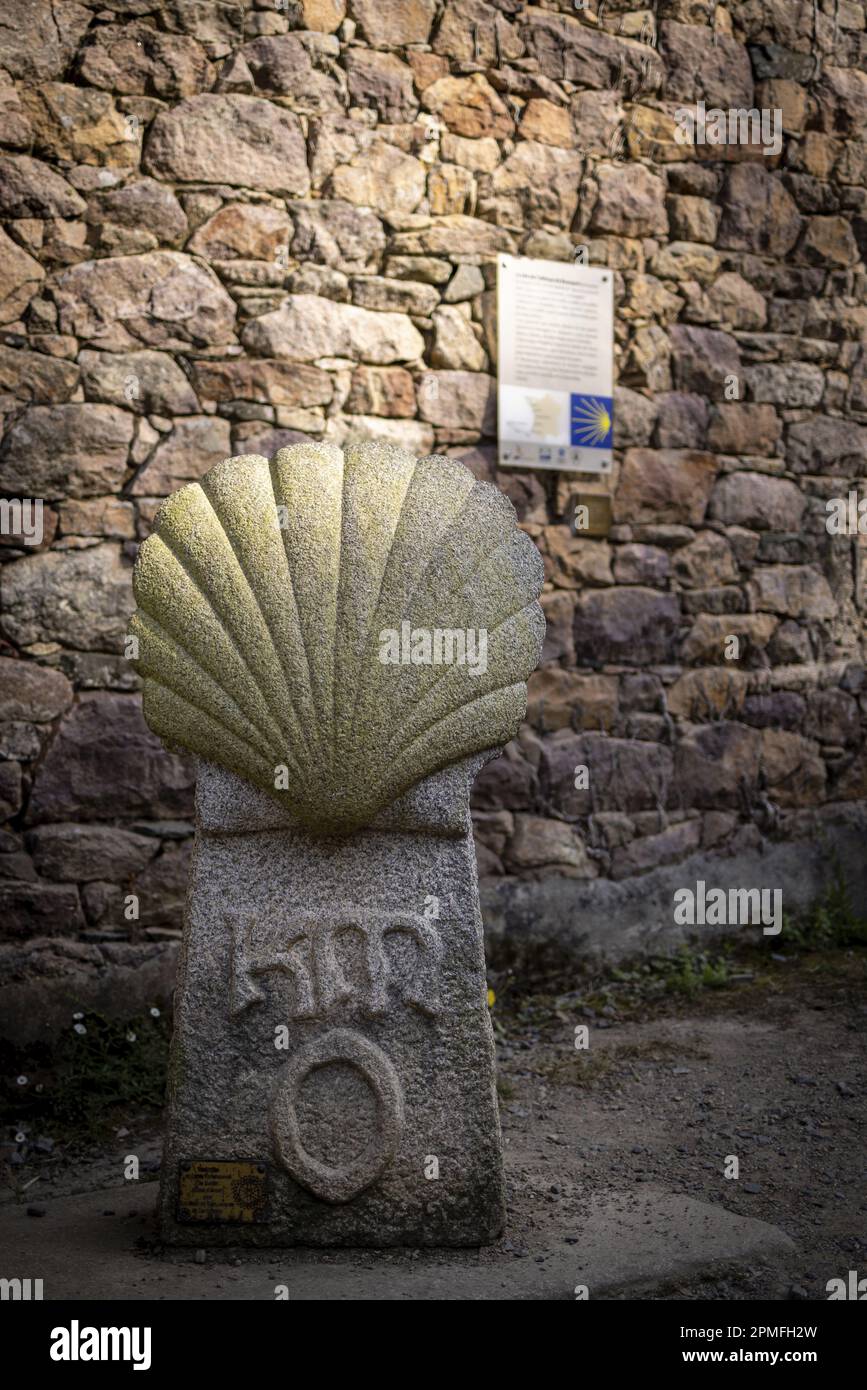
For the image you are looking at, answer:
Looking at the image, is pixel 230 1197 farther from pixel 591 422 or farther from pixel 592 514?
pixel 591 422

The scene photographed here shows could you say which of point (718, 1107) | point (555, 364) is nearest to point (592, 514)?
point (555, 364)

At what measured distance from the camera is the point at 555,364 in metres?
4.14

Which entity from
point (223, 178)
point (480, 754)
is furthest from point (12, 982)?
point (223, 178)

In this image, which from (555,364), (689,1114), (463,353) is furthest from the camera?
(555,364)

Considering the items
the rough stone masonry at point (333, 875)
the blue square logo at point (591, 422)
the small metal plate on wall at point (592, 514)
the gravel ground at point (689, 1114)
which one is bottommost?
the gravel ground at point (689, 1114)

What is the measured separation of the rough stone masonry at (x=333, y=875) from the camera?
221 cm

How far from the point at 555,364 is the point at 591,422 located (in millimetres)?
231

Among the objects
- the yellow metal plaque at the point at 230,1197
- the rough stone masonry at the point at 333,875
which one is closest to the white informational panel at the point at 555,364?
the rough stone masonry at the point at 333,875

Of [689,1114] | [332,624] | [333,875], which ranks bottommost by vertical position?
[689,1114]

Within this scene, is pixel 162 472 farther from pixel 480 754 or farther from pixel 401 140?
pixel 480 754

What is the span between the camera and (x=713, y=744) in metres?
4.42

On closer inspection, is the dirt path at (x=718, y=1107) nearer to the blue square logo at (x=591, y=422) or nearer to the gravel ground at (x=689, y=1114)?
the gravel ground at (x=689, y=1114)

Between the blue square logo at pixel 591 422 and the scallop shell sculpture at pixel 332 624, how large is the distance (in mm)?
1914

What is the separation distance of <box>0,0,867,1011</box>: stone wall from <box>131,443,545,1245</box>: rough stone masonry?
1446 millimetres
